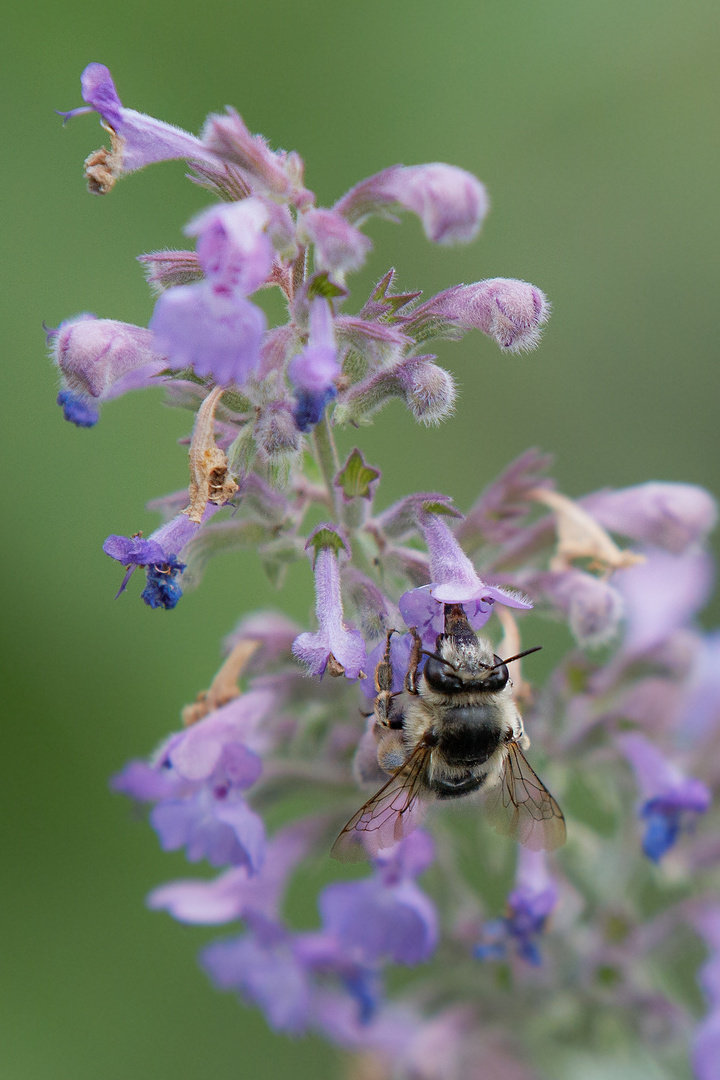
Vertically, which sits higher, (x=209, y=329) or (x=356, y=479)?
(x=356, y=479)

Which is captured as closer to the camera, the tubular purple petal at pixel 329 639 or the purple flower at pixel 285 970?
the tubular purple petal at pixel 329 639

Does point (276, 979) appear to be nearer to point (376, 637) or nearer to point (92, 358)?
point (376, 637)

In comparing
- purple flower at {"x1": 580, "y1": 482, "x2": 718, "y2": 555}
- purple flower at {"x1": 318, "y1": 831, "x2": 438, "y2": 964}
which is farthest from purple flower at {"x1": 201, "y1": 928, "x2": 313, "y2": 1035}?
purple flower at {"x1": 580, "y1": 482, "x2": 718, "y2": 555}

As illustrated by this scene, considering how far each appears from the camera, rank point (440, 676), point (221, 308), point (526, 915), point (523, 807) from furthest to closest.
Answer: point (526, 915) < point (523, 807) < point (440, 676) < point (221, 308)

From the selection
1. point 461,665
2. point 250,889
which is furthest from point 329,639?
point 250,889

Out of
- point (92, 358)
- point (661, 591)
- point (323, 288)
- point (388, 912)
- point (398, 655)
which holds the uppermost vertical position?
point (661, 591)

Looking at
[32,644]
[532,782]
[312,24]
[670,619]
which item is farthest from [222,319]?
[312,24]

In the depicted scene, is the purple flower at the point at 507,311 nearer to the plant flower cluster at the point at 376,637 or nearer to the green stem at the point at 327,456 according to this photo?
the plant flower cluster at the point at 376,637

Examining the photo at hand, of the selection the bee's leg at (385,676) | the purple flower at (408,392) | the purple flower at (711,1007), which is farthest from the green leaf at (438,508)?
the purple flower at (711,1007)
